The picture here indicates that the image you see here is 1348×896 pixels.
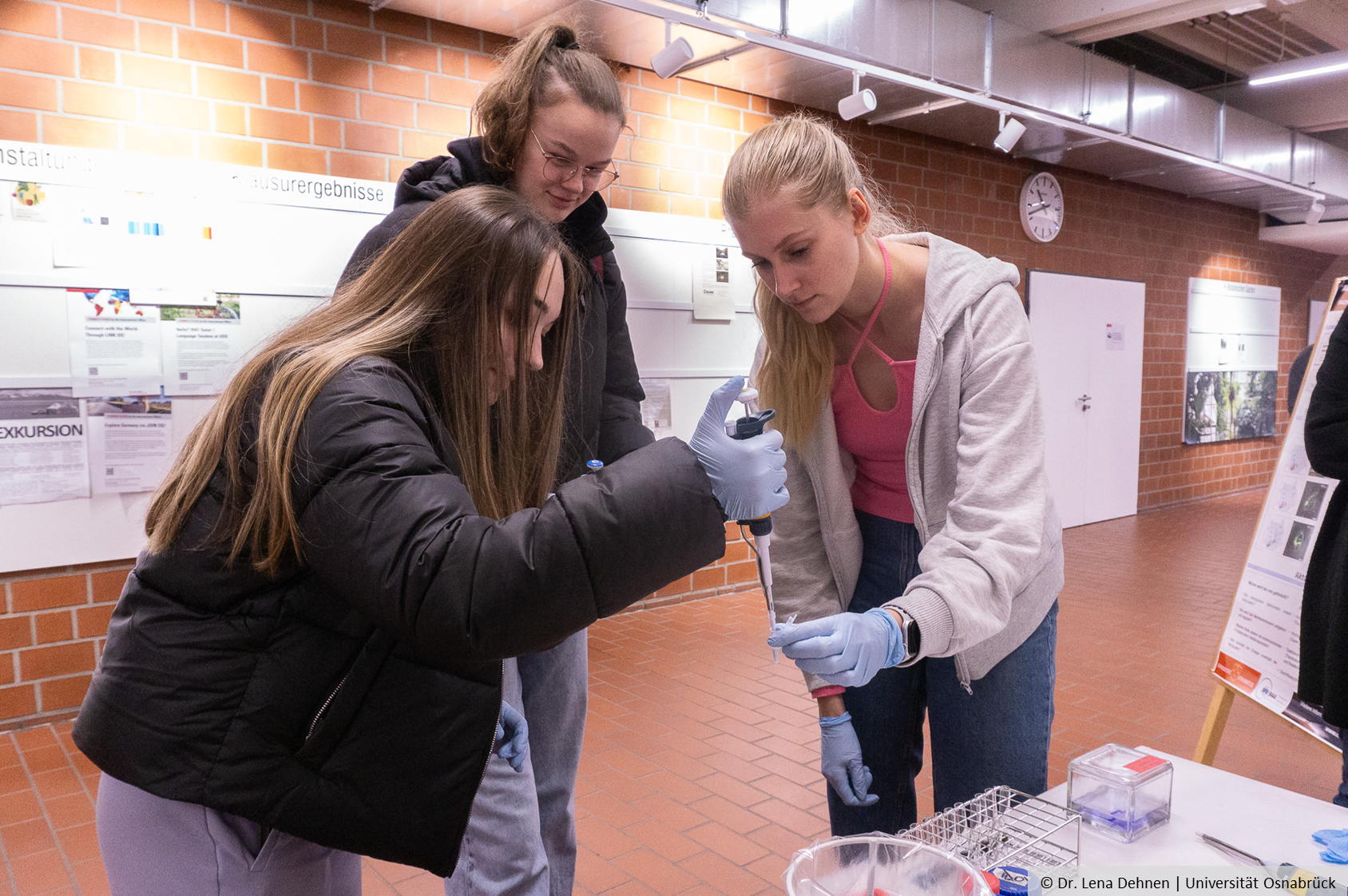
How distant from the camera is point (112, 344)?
315 cm

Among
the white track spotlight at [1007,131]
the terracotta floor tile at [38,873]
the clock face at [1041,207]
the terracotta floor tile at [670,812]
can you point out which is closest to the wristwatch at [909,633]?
the terracotta floor tile at [670,812]

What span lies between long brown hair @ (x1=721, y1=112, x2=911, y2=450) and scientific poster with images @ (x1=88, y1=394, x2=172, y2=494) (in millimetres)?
2620

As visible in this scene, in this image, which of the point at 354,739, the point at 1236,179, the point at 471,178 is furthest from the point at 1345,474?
the point at 1236,179

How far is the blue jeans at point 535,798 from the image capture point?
1.29m

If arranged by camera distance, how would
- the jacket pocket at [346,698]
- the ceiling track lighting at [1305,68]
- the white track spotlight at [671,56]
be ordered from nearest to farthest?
the jacket pocket at [346,698] → the white track spotlight at [671,56] → the ceiling track lighting at [1305,68]

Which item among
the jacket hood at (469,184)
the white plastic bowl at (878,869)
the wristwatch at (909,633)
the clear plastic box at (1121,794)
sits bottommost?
the clear plastic box at (1121,794)

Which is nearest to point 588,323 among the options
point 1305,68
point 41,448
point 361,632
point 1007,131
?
point 361,632

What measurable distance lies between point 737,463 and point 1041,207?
682 centimetres

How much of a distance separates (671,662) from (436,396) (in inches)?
118

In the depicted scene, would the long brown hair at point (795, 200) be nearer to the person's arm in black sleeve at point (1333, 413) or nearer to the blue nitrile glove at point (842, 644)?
the blue nitrile glove at point (842, 644)

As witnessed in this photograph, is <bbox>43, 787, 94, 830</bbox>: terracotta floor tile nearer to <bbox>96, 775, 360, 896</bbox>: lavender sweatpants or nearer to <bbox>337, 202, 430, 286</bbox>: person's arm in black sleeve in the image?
<bbox>96, 775, 360, 896</bbox>: lavender sweatpants

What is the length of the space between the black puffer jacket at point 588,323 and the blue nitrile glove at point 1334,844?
1139 millimetres

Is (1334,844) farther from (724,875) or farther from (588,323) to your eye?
(724,875)

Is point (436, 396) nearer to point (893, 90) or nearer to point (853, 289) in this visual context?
point (853, 289)
